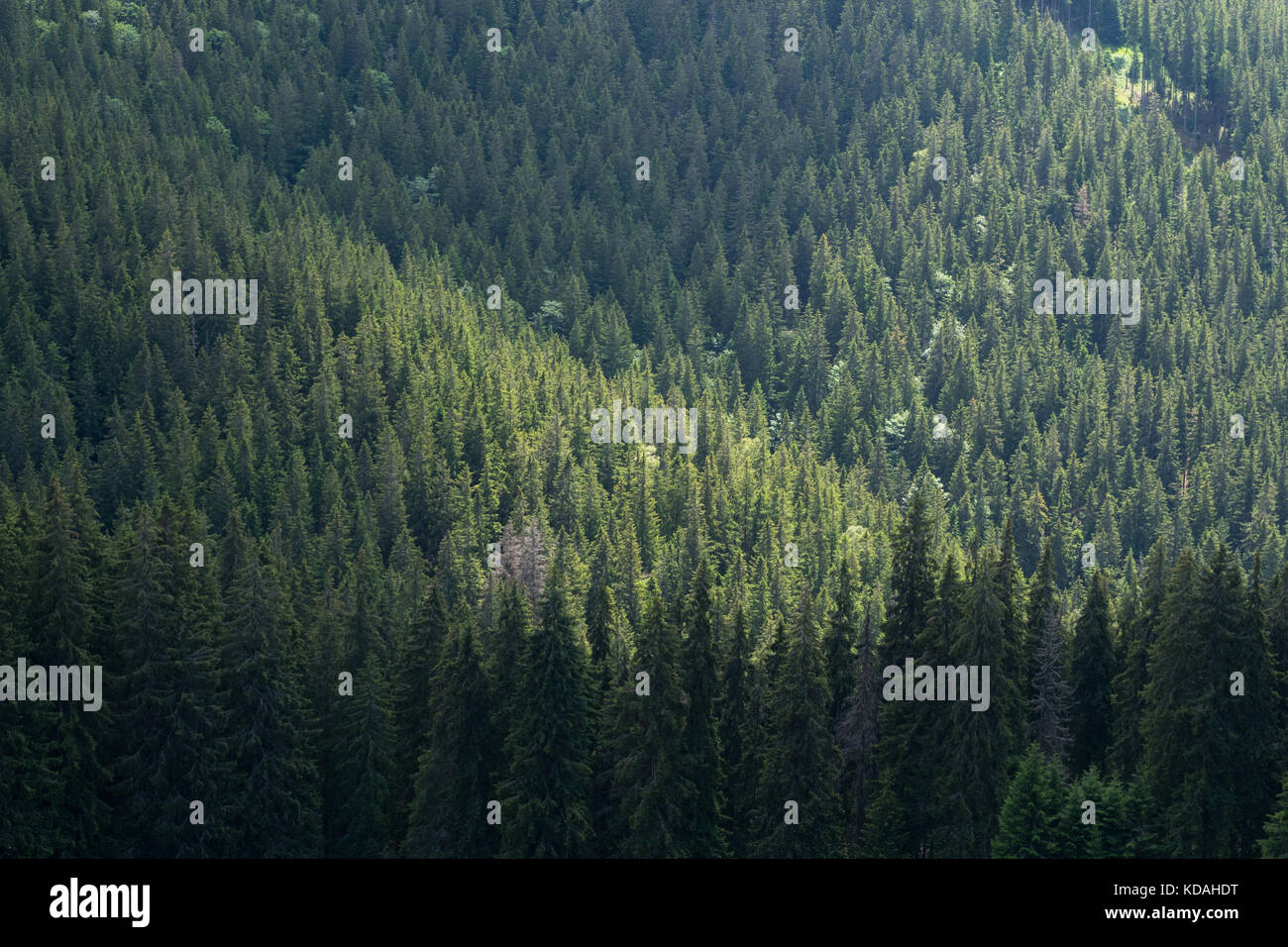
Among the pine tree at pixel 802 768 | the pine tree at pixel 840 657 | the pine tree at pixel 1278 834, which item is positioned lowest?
the pine tree at pixel 1278 834

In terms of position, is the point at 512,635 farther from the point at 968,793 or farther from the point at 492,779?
the point at 968,793

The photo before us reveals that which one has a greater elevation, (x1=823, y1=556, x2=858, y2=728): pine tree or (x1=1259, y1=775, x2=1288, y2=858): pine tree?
(x1=823, y1=556, x2=858, y2=728): pine tree

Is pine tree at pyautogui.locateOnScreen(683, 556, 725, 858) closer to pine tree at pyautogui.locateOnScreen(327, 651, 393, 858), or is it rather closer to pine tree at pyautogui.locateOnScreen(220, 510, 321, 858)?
pine tree at pyautogui.locateOnScreen(327, 651, 393, 858)

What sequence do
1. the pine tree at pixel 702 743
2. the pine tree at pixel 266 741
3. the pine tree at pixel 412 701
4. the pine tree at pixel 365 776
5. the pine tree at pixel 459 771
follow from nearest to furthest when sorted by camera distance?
the pine tree at pixel 702 743 < the pine tree at pixel 459 771 < the pine tree at pixel 266 741 < the pine tree at pixel 365 776 < the pine tree at pixel 412 701

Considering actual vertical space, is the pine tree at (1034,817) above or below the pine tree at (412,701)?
below

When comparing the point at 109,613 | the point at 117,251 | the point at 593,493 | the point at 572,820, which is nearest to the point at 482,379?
the point at 593,493

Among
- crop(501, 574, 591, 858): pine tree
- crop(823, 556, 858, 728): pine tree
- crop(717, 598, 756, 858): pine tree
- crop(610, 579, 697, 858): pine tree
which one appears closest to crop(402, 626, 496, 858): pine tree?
crop(501, 574, 591, 858): pine tree

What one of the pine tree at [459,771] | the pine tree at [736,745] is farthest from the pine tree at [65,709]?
the pine tree at [736,745]

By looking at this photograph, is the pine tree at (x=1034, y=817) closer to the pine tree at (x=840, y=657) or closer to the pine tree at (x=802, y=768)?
the pine tree at (x=802, y=768)

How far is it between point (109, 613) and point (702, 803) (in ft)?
94.5

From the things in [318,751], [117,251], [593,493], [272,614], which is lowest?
[318,751]

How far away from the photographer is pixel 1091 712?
8781 centimetres

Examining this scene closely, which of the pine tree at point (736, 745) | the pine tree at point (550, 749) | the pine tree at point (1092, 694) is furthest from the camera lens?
the pine tree at point (1092, 694)
